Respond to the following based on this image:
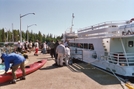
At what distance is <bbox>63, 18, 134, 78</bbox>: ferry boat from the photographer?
28.1 ft

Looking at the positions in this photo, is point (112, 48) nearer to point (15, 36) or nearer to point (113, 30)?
point (113, 30)

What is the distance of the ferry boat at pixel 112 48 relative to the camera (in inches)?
337

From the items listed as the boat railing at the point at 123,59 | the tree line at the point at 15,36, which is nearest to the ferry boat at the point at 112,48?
the boat railing at the point at 123,59

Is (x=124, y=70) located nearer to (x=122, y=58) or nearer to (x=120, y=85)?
(x=122, y=58)

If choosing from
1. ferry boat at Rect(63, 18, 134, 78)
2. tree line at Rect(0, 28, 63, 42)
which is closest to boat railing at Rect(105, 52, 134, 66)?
ferry boat at Rect(63, 18, 134, 78)

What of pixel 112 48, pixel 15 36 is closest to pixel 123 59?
pixel 112 48

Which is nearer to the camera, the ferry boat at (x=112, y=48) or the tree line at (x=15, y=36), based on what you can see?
the ferry boat at (x=112, y=48)

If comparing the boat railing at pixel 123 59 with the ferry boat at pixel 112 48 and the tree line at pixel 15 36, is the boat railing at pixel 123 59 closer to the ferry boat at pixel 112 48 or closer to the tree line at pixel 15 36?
the ferry boat at pixel 112 48

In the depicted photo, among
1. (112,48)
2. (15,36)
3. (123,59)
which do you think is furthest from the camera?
(15,36)

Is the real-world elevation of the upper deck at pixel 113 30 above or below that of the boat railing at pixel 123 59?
above

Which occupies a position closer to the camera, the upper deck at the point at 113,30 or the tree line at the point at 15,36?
the upper deck at the point at 113,30

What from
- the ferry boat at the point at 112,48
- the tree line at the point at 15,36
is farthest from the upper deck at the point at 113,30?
the tree line at the point at 15,36

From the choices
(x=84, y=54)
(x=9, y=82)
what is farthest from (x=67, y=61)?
(x=9, y=82)

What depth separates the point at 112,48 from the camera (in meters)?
10.2
